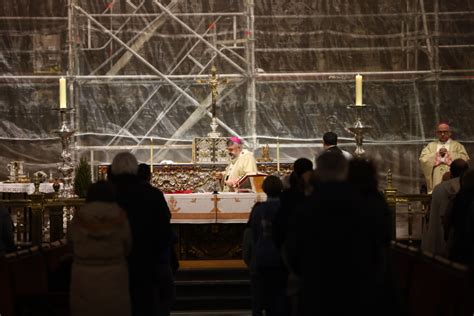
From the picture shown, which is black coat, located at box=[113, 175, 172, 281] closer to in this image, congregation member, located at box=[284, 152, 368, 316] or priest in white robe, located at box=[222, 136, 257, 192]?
congregation member, located at box=[284, 152, 368, 316]

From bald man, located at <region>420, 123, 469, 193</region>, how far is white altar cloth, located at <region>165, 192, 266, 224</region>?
419 cm

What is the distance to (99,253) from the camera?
8.90 metres

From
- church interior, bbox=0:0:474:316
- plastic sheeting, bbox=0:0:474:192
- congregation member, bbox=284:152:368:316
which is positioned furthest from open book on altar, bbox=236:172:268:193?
congregation member, bbox=284:152:368:316

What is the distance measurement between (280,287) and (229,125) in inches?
468

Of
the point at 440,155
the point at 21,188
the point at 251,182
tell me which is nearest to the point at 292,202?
the point at 251,182

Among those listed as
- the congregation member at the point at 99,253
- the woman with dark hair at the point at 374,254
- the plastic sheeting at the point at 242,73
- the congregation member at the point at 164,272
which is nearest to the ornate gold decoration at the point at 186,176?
the plastic sheeting at the point at 242,73

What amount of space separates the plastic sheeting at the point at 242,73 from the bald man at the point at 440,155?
3.72m

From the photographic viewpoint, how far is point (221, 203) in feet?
49.3

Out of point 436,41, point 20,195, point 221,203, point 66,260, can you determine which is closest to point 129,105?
point 20,195

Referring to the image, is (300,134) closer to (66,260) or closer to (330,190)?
(66,260)

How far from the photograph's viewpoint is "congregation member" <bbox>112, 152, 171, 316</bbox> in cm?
966

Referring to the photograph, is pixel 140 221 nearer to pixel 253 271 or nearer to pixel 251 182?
pixel 253 271

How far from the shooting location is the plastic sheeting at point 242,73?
22109 millimetres

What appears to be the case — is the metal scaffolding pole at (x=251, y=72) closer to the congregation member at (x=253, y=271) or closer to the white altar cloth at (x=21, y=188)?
the white altar cloth at (x=21, y=188)
